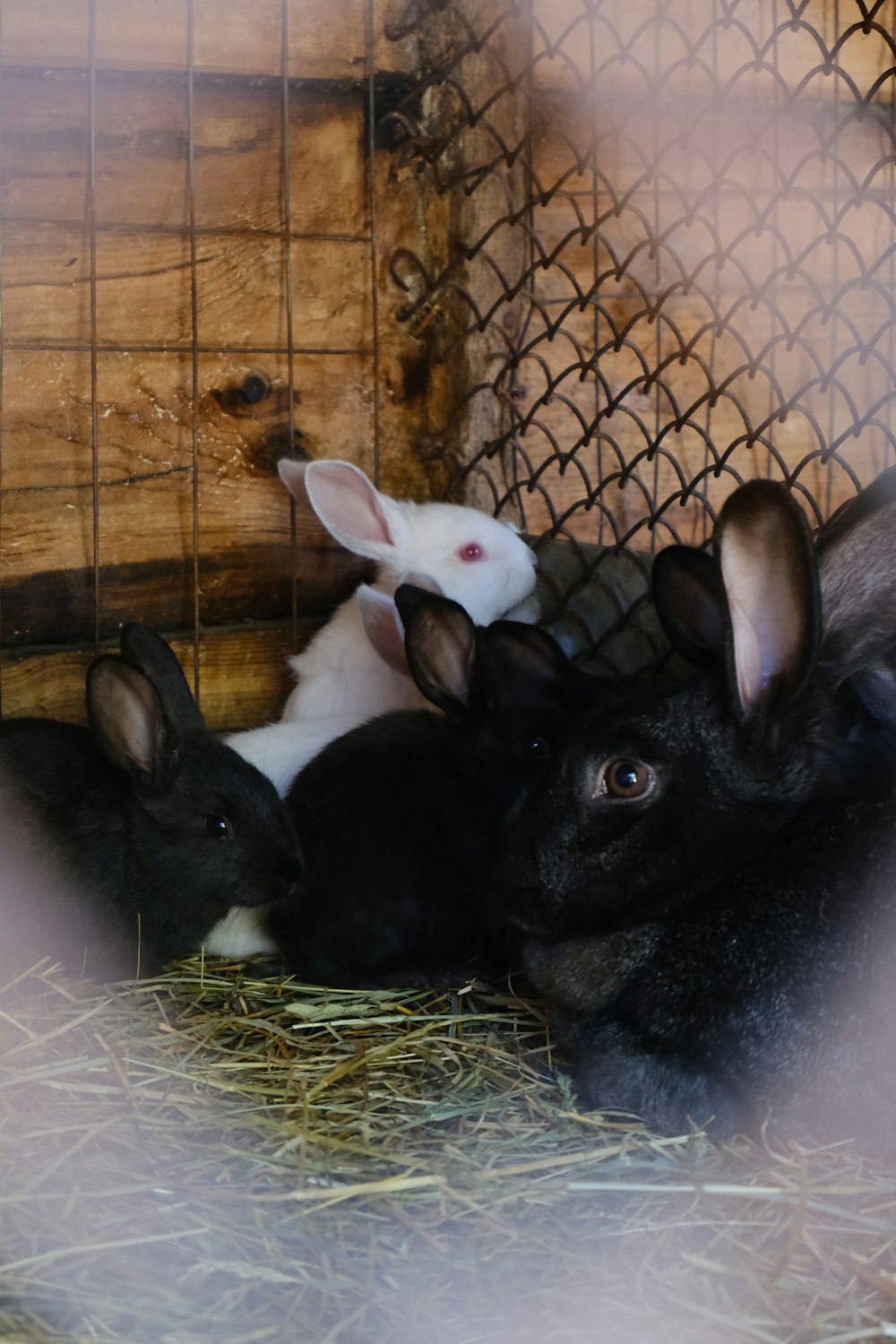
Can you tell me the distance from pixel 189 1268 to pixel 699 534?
2.74 meters

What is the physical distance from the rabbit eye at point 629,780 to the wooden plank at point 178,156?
178 centimetres

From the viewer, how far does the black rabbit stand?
257cm

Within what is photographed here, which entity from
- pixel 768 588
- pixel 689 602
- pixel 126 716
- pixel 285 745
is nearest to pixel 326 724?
pixel 285 745

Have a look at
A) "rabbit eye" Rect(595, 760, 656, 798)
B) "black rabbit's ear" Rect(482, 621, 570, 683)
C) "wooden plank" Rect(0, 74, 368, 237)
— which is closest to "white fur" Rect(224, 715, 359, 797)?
"black rabbit's ear" Rect(482, 621, 570, 683)

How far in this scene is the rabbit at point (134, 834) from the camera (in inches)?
102

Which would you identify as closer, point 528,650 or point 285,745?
point 528,650

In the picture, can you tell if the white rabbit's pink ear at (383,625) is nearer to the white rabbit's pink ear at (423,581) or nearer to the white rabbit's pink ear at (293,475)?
the white rabbit's pink ear at (423,581)

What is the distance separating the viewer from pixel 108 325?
3.17 m

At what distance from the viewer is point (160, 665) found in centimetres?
270

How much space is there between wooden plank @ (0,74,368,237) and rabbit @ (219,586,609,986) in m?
1.09

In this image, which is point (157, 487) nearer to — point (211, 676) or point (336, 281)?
point (211, 676)

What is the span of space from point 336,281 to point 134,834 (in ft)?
4.98

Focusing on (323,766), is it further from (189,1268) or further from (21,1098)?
(189,1268)

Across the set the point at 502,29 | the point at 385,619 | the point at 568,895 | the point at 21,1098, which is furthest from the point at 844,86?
the point at 21,1098
